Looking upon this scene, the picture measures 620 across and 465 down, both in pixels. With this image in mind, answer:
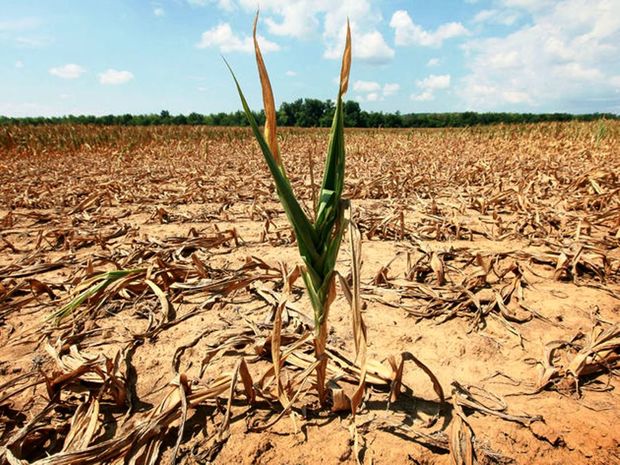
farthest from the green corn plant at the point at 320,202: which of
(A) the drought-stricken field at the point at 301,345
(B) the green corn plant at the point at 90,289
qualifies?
(B) the green corn plant at the point at 90,289

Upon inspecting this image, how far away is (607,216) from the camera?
2619 mm

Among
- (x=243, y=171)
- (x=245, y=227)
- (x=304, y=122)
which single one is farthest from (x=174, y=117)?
(x=245, y=227)

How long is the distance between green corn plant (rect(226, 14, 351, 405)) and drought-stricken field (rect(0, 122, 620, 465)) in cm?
7

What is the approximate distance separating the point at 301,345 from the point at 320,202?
0.67 m

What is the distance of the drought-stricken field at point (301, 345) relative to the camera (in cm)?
95

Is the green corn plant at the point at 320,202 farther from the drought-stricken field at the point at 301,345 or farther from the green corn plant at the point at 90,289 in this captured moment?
the green corn plant at the point at 90,289

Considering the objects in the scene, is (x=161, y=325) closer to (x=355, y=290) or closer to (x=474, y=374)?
(x=355, y=290)

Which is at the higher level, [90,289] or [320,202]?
[320,202]

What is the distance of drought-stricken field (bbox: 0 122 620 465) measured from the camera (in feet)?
3.12

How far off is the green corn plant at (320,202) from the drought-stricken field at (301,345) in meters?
0.07

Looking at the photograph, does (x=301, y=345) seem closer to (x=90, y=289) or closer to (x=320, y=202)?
(x=320, y=202)

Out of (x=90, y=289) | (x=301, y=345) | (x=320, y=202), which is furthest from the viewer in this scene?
(x=90, y=289)

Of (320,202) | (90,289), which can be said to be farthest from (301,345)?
(90,289)

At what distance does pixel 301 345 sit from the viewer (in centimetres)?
128
